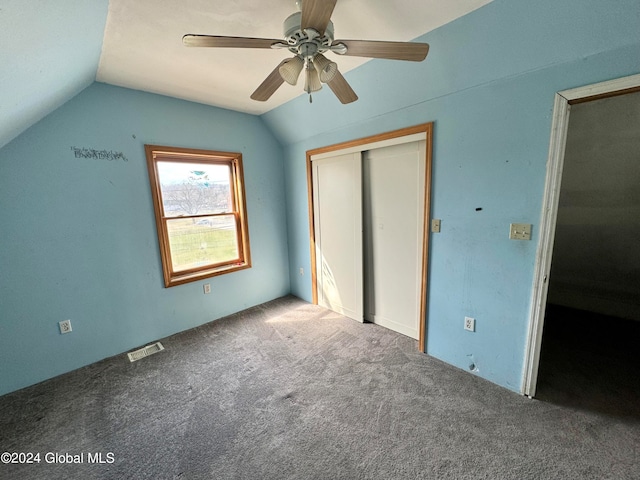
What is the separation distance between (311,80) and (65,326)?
2.79 meters

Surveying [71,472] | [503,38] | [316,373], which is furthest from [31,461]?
[503,38]

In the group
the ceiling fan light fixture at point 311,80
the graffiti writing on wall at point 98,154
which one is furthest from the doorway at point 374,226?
the graffiti writing on wall at point 98,154

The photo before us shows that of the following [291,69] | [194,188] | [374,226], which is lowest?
[374,226]

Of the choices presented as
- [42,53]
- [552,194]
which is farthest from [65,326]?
[552,194]

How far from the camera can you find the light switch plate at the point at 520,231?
1.64 metres

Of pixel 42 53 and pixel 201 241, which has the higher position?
pixel 42 53

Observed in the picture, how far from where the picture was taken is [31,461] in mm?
1436

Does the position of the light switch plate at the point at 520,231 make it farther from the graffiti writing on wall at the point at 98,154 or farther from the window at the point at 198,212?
the graffiti writing on wall at the point at 98,154

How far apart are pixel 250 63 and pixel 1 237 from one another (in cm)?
229

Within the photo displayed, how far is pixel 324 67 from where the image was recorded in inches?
49.6

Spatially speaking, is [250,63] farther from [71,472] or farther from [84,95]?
[71,472]

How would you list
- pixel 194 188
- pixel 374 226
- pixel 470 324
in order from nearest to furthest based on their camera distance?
pixel 470 324
pixel 374 226
pixel 194 188

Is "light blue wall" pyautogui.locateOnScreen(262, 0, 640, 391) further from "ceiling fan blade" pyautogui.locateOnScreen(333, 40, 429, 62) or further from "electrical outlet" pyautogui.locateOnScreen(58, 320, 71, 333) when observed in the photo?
"electrical outlet" pyautogui.locateOnScreen(58, 320, 71, 333)

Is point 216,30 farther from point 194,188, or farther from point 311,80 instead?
point 194,188
